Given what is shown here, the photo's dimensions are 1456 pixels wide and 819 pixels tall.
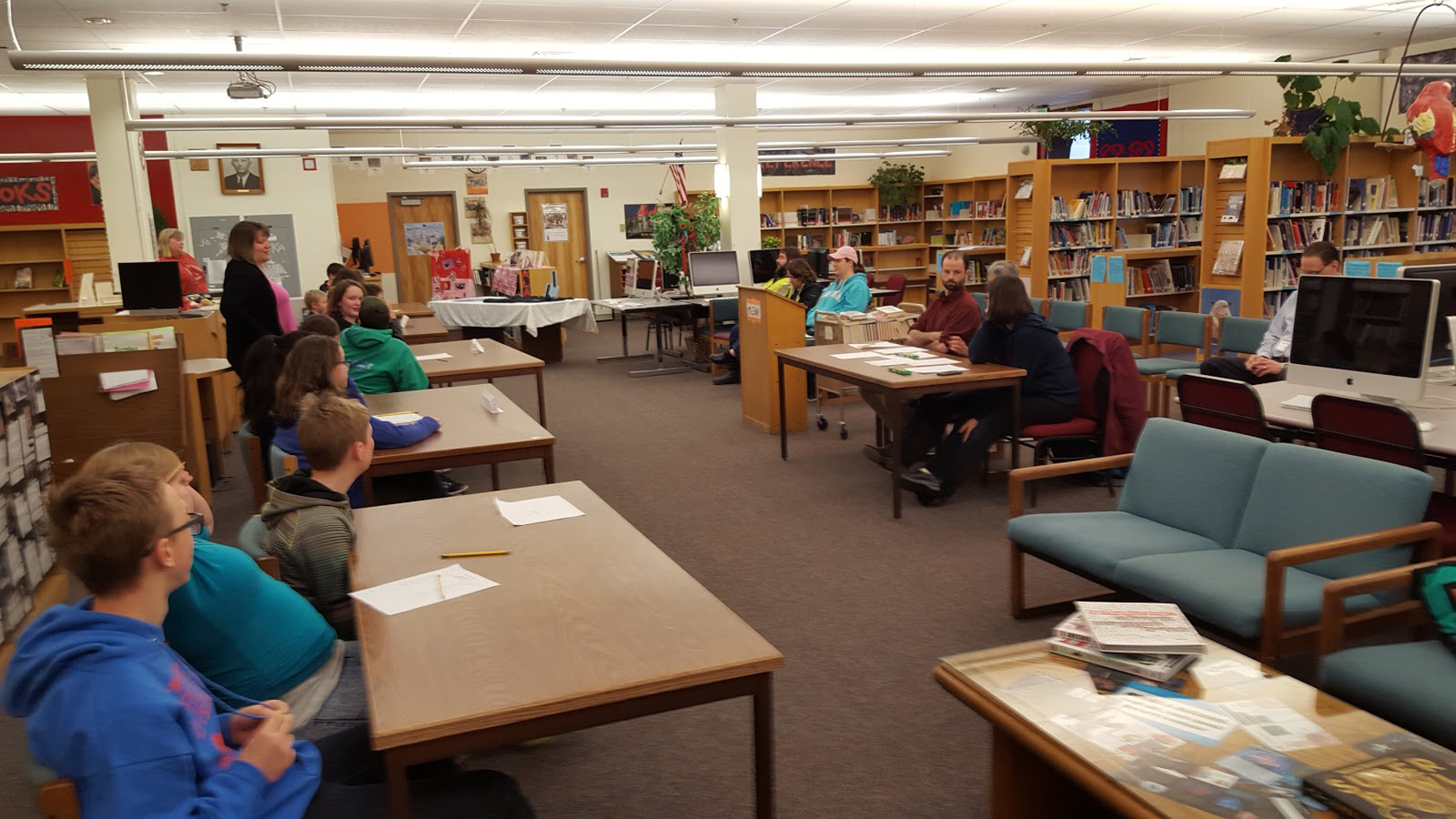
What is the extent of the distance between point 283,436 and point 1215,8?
28.0ft

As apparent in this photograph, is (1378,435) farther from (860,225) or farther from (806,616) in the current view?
(860,225)

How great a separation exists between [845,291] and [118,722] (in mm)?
7077

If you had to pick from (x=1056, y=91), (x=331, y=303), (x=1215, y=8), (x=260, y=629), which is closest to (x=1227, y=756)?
(x=260, y=629)

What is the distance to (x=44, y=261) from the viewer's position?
12.9 metres

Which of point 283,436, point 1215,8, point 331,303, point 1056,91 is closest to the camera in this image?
point 283,436

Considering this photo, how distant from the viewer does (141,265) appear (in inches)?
298

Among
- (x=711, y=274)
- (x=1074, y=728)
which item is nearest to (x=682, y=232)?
(x=711, y=274)

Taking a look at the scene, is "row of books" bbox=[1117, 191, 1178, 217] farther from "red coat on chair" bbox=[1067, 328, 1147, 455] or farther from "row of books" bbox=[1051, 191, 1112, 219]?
"red coat on chair" bbox=[1067, 328, 1147, 455]

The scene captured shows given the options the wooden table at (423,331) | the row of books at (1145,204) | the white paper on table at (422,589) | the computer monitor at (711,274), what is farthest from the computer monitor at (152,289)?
the row of books at (1145,204)

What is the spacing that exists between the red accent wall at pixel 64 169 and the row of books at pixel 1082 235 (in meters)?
11.2

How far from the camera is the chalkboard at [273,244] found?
1320 centimetres

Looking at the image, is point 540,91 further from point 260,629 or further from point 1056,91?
point 260,629

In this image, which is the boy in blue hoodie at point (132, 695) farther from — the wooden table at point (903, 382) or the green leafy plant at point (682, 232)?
the green leafy plant at point (682, 232)

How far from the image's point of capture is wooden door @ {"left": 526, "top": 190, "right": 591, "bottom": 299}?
55.8 feet
